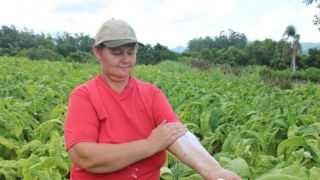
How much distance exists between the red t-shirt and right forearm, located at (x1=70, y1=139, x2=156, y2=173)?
0.06m

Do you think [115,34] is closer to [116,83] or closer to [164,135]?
[116,83]

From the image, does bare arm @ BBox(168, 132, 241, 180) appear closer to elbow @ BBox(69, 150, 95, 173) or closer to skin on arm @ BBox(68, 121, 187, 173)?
skin on arm @ BBox(68, 121, 187, 173)

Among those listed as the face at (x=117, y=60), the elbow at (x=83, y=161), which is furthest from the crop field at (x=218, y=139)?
the face at (x=117, y=60)

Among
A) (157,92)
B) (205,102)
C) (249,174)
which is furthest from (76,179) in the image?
(205,102)

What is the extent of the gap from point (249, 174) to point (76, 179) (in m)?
0.81

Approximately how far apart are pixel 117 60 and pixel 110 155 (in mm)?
441

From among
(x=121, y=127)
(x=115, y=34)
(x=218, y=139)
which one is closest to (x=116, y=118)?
(x=121, y=127)

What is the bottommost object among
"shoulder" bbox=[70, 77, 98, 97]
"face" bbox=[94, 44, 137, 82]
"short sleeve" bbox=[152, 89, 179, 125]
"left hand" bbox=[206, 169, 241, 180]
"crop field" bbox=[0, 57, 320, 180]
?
"crop field" bbox=[0, 57, 320, 180]

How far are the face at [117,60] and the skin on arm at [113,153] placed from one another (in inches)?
12.8

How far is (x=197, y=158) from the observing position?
2104 mm

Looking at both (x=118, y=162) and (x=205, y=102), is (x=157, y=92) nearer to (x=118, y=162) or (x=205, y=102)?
(x=118, y=162)

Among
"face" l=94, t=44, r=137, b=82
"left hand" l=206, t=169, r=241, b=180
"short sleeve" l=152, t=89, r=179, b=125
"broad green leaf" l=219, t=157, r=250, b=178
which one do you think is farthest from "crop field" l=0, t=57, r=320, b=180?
"face" l=94, t=44, r=137, b=82

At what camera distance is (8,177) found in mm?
3000

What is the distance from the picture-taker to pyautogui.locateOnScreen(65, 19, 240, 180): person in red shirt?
2.04m
